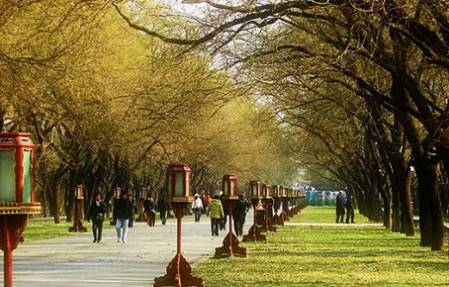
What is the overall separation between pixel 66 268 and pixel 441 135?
9.03m

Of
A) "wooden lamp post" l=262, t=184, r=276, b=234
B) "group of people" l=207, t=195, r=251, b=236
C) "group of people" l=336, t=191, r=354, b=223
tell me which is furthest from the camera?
"group of people" l=336, t=191, r=354, b=223

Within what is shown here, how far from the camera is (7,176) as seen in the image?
9.03 meters

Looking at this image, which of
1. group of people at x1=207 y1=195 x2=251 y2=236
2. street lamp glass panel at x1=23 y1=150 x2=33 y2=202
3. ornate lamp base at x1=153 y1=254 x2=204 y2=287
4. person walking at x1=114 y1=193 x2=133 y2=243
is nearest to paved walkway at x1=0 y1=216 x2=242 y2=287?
person walking at x1=114 y1=193 x2=133 y2=243

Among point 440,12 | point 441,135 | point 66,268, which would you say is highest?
point 440,12

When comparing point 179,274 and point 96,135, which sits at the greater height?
point 96,135

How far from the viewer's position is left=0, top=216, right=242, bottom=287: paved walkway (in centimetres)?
1981

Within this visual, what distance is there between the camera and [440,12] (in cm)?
1902

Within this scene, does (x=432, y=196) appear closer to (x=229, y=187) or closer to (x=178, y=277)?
(x=229, y=187)

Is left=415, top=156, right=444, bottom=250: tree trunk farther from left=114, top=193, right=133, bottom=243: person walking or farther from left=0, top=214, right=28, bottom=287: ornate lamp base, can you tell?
left=0, top=214, right=28, bottom=287: ornate lamp base

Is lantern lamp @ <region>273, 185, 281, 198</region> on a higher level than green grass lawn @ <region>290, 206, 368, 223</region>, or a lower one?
higher

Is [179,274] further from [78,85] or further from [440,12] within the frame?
[78,85]

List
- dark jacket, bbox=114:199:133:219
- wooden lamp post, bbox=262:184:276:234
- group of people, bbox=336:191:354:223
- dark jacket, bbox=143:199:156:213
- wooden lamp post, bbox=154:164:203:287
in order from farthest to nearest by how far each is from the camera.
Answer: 1. group of people, bbox=336:191:354:223
2. dark jacket, bbox=143:199:156:213
3. wooden lamp post, bbox=262:184:276:234
4. dark jacket, bbox=114:199:133:219
5. wooden lamp post, bbox=154:164:203:287

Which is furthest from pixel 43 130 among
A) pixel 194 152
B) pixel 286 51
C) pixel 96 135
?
pixel 286 51

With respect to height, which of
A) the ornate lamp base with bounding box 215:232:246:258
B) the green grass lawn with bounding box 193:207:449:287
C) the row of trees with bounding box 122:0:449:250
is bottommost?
the green grass lawn with bounding box 193:207:449:287
